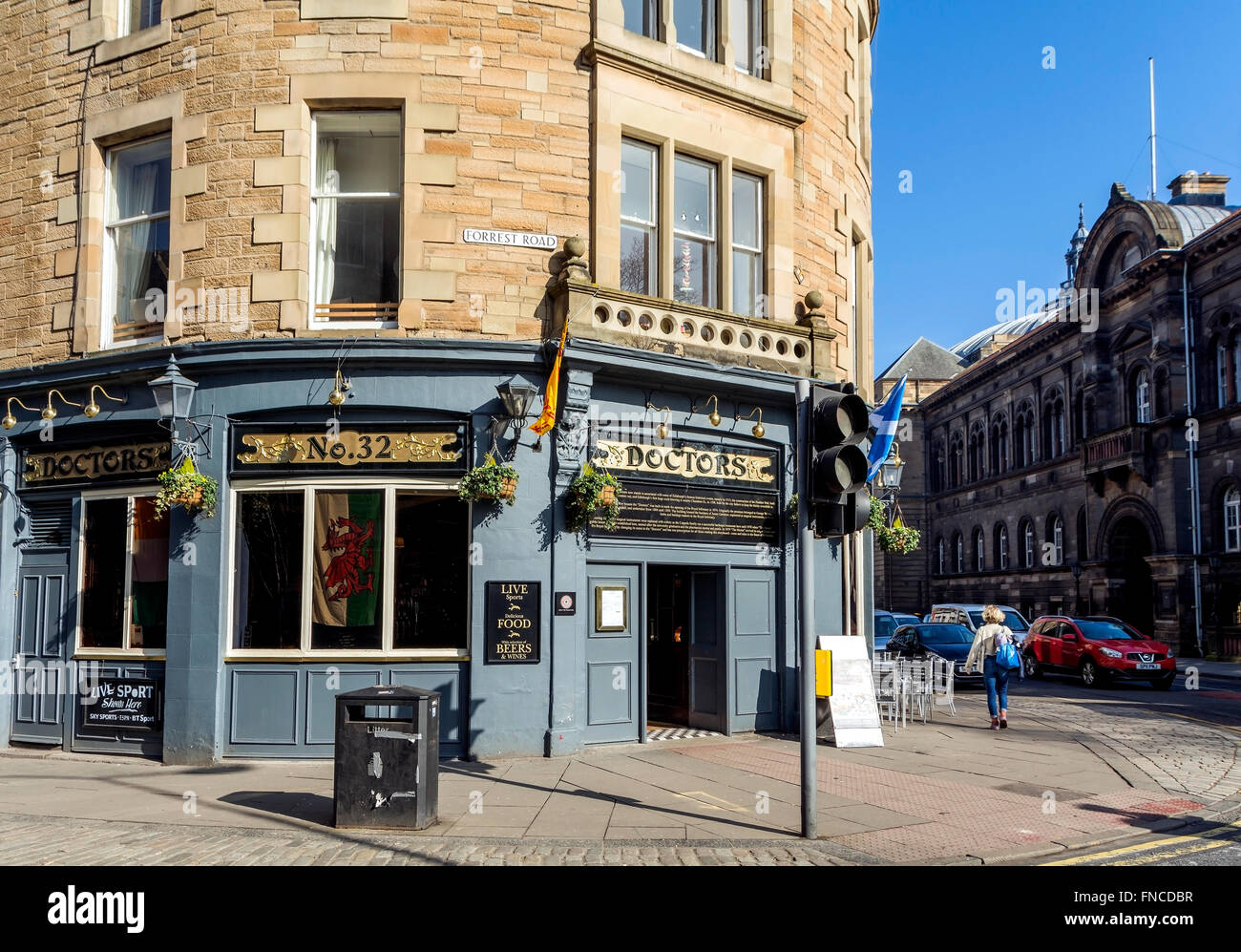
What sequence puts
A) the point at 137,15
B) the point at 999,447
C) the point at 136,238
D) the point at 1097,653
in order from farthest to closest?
the point at 999,447, the point at 1097,653, the point at 137,15, the point at 136,238

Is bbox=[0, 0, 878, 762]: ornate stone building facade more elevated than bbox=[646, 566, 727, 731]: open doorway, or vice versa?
bbox=[0, 0, 878, 762]: ornate stone building facade

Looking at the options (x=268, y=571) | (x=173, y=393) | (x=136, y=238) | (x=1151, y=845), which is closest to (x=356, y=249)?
(x=173, y=393)

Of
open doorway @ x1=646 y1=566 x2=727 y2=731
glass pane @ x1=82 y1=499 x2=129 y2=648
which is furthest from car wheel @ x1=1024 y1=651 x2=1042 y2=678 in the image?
glass pane @ x1=82 y1=499 x2=129 y2=648

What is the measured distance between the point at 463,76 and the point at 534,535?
5708 mm

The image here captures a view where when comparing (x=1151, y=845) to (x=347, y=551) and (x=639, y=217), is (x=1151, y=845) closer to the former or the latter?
(x=347, y=551)

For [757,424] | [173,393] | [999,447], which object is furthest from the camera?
[999,447]

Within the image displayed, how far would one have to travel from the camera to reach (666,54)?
13898mm

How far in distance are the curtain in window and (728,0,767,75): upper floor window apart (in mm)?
6045

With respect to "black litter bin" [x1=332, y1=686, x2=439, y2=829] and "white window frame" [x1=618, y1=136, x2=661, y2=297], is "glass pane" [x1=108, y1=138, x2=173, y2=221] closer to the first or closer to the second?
"white window frame" [x1=618, y1=136, x2=661, y2=297]

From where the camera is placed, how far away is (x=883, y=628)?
89.6 ft

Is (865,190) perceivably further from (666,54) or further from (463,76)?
(463,76)

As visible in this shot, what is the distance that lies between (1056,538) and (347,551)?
4715cm

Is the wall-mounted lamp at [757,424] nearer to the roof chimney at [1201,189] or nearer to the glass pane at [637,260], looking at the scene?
the glass pane at [637,260]

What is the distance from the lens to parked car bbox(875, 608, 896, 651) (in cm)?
2634
